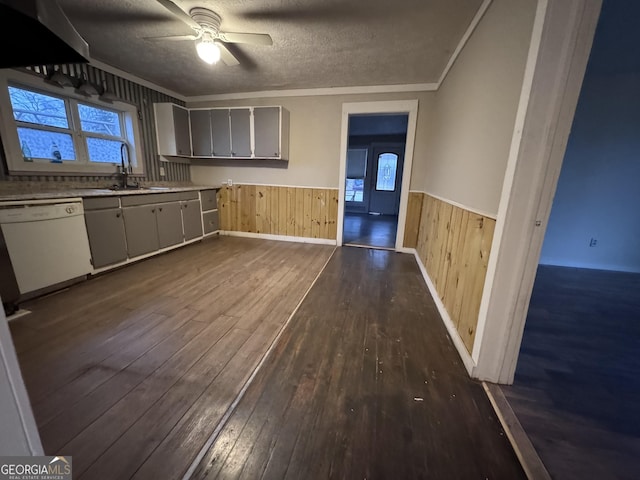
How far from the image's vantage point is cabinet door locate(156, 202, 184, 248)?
11.1 feet

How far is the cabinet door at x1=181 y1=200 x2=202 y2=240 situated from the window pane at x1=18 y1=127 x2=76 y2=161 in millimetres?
1330

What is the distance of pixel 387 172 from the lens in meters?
7.96

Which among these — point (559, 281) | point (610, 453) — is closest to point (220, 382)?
point (610, 453)

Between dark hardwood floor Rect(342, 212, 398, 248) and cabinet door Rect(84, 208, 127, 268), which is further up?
cabinet door Rect(84, 208, 127, 268)

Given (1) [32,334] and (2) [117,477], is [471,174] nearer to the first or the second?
(2) [117,477]

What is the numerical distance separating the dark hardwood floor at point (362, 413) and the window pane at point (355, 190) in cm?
669

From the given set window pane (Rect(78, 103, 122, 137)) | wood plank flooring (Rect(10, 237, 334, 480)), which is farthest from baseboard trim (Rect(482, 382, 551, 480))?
window pane (Rect(78, 103, 122, 137))

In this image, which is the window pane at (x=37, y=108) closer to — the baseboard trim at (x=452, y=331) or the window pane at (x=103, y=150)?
the window pane at (x=103, y=150)

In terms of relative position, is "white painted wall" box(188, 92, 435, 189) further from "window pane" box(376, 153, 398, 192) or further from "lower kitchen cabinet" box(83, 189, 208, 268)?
"window pane" box(376, 153, 398, 192)

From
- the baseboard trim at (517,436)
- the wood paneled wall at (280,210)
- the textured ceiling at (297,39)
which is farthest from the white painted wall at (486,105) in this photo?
the wood paneled wall at (280,210)

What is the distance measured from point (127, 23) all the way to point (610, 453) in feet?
14.5

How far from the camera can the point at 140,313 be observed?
207 cm

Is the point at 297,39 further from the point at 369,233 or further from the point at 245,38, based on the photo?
the point at 369,233

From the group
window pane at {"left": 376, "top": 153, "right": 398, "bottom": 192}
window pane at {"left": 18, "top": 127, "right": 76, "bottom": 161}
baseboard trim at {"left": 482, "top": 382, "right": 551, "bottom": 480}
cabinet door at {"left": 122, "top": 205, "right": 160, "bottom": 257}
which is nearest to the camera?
baseboard trim at {"left": 482, "top": 382, "right": 551, "bottom": 480}
